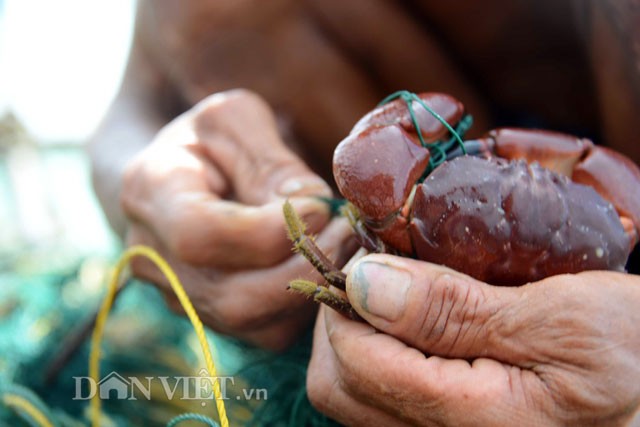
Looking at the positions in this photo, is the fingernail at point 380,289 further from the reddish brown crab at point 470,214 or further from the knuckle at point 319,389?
the knuckle at point 319,389

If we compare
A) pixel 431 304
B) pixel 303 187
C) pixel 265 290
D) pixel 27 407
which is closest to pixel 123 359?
pixel 27 407

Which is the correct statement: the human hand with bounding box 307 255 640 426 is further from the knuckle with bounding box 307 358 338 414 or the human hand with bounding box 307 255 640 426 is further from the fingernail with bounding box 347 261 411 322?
the knuckle with bounding box 307 358 338 414

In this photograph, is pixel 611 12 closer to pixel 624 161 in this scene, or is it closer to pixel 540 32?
pixel 540 32

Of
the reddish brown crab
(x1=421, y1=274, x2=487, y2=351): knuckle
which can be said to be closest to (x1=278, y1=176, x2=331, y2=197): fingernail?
the reddish brown crab

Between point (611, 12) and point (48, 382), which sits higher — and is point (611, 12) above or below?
above

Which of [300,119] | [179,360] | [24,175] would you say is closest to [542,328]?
[179,360]

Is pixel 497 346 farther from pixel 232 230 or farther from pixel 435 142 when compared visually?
pixel 232 230

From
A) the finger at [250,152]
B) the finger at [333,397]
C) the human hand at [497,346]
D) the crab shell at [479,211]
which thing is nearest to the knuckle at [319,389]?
the finger at [333,397]
